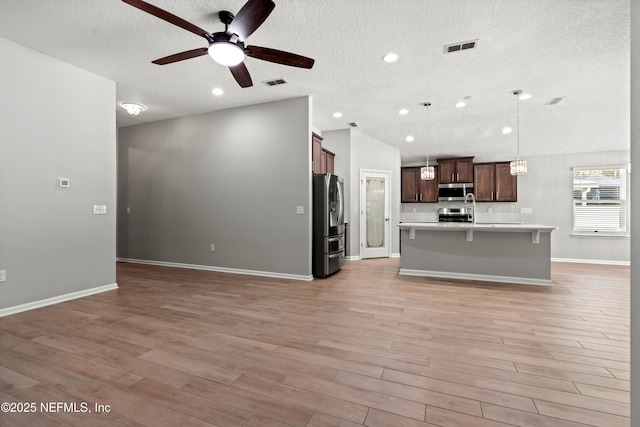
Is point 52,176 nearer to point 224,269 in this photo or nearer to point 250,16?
point 224,269

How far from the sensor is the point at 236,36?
8.64ft

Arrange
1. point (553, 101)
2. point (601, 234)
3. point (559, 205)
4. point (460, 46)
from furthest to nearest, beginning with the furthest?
point (559, 205) → point (601, 234) → point (553, 101) → point (460, 46)

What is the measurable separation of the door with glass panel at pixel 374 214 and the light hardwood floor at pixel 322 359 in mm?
3072

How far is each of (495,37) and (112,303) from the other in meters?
5.17

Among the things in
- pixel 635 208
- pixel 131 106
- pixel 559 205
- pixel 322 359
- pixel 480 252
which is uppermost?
pixel 131 106

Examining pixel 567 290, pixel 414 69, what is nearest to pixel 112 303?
pixel 414 69

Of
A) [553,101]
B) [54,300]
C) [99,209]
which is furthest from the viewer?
[553,101]

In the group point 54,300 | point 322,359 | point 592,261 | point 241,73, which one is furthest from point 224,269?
point 592,261

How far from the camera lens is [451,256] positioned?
5148 millimetres

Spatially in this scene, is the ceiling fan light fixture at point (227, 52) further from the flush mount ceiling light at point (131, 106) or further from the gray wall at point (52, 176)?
the flush mount ceiling light at point (131, 106)

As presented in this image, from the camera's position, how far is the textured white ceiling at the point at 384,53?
9.28 ft

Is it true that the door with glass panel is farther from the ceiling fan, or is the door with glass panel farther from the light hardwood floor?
the ceiling fan

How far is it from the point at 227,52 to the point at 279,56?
462 mm

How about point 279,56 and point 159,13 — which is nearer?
point 159,13
